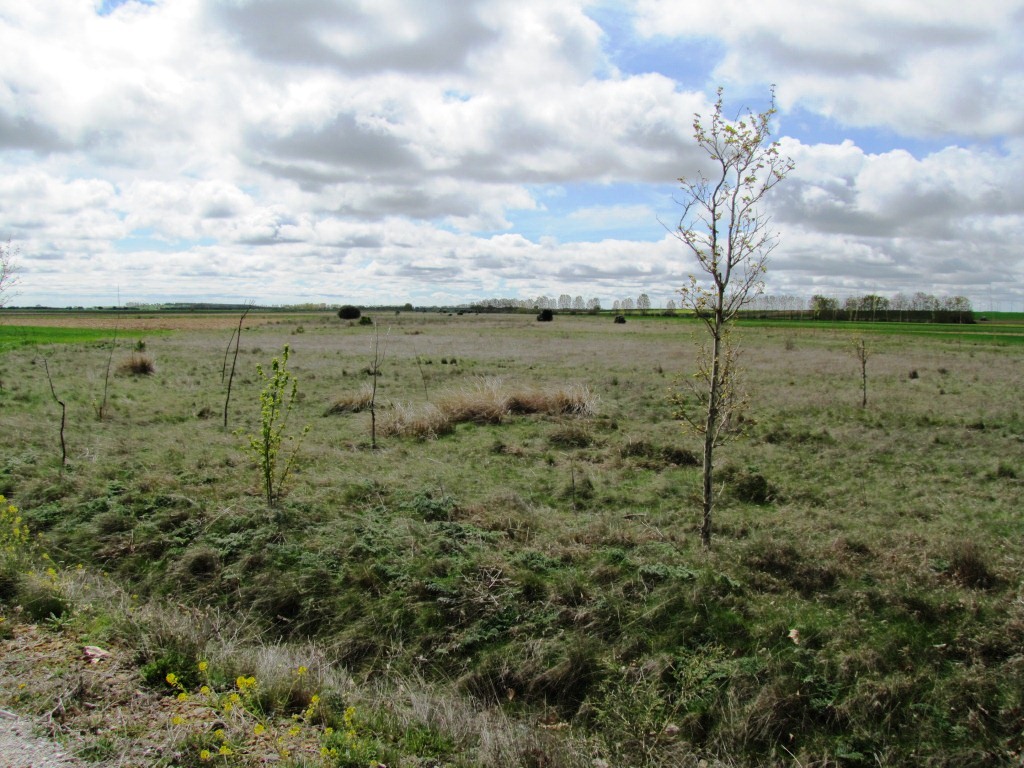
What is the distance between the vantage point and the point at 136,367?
71.1 ft

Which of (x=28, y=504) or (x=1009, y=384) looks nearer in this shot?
(x=28, y=504)

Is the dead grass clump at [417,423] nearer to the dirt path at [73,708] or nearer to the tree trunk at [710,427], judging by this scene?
the tree trunk at [710,427]

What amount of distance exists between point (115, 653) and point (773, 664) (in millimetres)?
5168

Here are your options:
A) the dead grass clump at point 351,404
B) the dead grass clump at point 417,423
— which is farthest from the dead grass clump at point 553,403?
the dead grass clump at point 351,404

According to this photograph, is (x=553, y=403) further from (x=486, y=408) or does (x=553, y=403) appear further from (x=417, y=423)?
(x=417, y=423)

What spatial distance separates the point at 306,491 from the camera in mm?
8797

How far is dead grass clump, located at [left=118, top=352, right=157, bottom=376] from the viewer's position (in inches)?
846

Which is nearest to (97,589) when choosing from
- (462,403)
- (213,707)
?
(213,707)

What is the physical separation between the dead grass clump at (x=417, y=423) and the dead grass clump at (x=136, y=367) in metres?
13.2

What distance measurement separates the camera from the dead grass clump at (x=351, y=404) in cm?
1531

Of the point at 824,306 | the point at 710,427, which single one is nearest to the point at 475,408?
the point at 710,427

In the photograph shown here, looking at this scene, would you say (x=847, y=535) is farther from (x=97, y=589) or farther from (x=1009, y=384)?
(x=1009, y=384)

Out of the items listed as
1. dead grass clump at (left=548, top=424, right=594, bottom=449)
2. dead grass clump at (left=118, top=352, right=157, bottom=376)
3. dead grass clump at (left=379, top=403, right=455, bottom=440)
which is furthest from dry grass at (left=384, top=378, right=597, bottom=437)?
dead grass clump at (left=118, top=352, right=157, bottom=376)

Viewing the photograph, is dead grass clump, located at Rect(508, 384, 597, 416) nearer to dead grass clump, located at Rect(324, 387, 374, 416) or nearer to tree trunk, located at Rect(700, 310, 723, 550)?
dead grass clump, located at Rect(324, 387, 374, 416)
